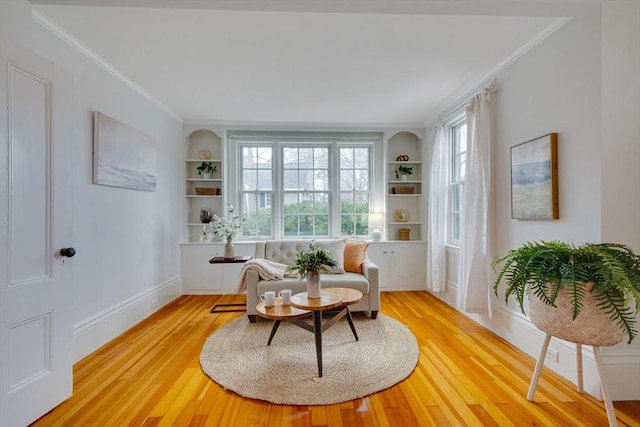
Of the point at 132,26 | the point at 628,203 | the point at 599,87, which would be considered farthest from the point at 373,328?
the point at 132,26

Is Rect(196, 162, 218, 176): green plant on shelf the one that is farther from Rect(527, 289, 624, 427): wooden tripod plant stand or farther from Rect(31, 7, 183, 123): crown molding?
Rect(527, 289, 624, 427): wooden tripod plant stand

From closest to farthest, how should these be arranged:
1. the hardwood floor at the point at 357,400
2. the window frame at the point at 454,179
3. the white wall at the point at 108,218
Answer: the hardwood floor at the point at 357,400 → the white wall at the point at 108,218 → the window frame at the point at 454,179

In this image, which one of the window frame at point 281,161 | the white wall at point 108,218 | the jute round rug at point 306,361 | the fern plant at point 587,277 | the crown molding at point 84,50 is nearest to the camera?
the fern plant at point 587,277

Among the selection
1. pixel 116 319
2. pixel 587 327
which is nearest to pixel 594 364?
pixel 587 327

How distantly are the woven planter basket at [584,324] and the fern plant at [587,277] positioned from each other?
A: 3cm

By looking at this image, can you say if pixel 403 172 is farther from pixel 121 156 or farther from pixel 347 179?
pixel 121 156

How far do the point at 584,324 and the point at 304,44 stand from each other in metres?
2.65

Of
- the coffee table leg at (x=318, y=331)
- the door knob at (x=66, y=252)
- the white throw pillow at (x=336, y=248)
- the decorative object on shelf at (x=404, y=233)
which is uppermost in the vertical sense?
the door knob at (x=66, y=252)

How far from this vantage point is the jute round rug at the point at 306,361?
1965mm

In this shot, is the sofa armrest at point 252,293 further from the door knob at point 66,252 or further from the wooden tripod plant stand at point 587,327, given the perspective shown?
the wooden tripod plant stand at point 587,327

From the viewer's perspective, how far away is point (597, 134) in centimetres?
190

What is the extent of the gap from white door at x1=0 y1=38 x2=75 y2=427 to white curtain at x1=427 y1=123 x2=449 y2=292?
3791 mm

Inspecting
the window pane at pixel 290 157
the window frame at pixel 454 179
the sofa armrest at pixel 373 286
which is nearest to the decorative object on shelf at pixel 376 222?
the window frame at pixel 454 179

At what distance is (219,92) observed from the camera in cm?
342
